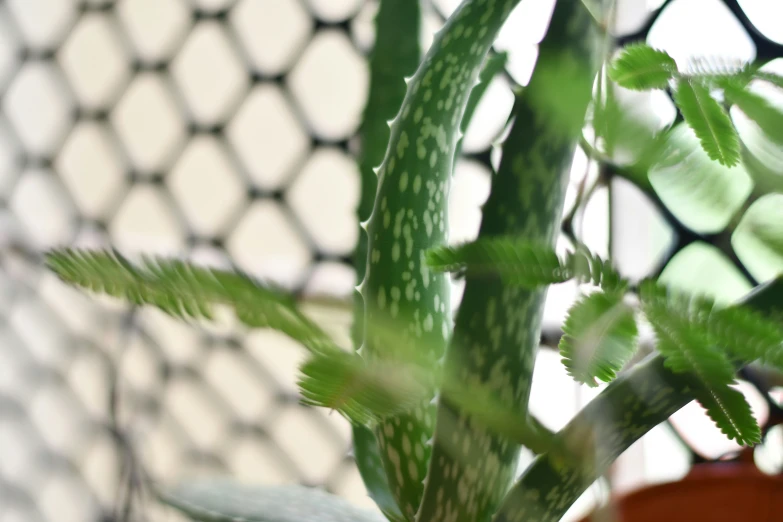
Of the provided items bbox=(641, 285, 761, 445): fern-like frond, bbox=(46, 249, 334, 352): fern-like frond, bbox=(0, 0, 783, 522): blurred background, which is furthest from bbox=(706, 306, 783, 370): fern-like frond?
bbox=(0, 0, 783, 522): blurred background

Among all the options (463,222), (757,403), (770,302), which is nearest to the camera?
(770,302)

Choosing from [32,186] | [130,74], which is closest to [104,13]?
[130,74]

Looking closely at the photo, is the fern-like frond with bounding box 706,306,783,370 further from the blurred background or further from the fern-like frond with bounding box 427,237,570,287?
the blurred background

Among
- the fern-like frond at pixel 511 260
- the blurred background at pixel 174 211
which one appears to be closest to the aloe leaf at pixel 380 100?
the fern-like frond at pixel 511 260

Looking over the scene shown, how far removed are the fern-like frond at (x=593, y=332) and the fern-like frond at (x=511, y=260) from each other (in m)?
0.01

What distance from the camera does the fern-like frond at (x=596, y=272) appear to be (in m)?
0.19

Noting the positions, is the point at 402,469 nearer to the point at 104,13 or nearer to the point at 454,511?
the point at 454,511

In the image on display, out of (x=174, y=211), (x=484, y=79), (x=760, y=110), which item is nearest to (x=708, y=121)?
(x=760, y=110)

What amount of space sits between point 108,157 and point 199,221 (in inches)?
5.2

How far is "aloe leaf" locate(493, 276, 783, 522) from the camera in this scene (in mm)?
208

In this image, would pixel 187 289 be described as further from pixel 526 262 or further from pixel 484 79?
pixel 484 79

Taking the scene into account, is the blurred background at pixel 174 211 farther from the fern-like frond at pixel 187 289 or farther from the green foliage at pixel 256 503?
the fern-like frond at pixel 187 289

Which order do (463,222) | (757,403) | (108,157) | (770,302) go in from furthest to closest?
(108,157), (463,222), (757,403), (770,302)

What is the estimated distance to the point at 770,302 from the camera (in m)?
0.20
